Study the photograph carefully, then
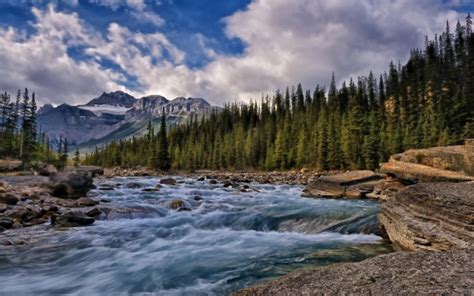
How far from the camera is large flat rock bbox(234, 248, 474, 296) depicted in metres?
3.40

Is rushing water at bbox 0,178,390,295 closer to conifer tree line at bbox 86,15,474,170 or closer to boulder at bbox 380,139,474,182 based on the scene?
boulder at bbox 380,139,474,182

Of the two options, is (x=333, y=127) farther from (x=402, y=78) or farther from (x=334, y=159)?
(x=402, y=78)

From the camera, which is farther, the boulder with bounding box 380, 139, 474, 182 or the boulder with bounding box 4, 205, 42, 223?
the boulder with bounding box 380, 139, 474, 182

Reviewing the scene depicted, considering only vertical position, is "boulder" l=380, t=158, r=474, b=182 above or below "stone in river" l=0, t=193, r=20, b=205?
above

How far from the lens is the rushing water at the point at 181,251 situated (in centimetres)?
869

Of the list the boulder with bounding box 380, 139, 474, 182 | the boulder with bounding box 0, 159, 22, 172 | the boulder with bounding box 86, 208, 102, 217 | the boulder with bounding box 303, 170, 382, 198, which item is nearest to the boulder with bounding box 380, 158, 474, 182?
the boulder with bounding box 380, 139, 474, 182

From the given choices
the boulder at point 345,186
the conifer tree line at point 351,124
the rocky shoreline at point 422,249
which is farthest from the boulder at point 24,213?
the conifer tree line at point 351,124

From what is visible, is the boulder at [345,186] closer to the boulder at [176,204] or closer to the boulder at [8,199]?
the boulder at [176,204]

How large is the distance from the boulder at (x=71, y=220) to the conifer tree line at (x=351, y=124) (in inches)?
2025

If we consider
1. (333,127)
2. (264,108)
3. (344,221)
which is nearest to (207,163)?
(264,108)

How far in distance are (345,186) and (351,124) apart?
46136 millimetres

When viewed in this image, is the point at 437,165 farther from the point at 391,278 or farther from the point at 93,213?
the point at 93,213

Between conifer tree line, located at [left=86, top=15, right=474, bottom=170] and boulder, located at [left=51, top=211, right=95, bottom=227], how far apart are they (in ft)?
169

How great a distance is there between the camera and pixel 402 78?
98812 mm
